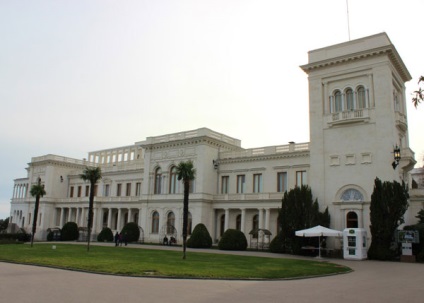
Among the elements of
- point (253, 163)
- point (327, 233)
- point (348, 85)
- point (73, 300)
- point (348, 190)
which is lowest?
point (73, 300)

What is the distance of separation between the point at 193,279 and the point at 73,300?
6.38 meters

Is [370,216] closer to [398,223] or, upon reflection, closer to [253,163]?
[398,223]

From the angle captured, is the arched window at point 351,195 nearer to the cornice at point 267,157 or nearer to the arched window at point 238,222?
the cornice at point 267,157

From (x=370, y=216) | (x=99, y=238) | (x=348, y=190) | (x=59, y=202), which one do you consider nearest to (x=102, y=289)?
(x=370, y=216)

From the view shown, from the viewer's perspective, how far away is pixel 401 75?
4084 cm

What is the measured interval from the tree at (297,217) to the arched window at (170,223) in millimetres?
18207

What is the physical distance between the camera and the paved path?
1283cm

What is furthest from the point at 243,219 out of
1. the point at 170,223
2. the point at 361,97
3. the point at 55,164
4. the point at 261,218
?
the point at 55,164

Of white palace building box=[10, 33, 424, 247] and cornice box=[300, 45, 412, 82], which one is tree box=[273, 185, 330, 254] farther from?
cornice box=[300, 45, 412, 82]

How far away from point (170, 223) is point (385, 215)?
28.7 metres

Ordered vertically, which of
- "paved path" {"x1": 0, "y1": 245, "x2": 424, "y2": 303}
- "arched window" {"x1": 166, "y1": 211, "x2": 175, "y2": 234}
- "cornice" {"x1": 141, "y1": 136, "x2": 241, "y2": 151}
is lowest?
"paved path" {"x1": 0, "y1": 245, "x2": 424, "y2": 303}

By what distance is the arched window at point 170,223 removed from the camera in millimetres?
52653

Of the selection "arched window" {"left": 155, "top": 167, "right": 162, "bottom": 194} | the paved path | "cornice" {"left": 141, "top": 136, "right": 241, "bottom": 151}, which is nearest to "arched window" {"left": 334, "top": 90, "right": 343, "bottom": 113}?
"cornice" {"left": 141, "top": 136, "right": 241, "bottom": 151}

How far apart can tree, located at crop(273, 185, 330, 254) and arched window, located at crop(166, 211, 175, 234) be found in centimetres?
1821
